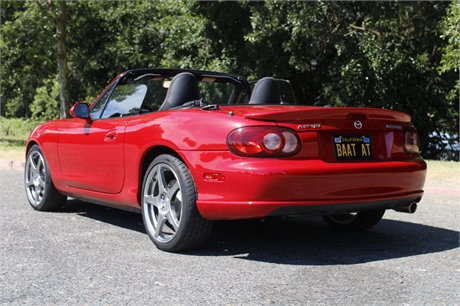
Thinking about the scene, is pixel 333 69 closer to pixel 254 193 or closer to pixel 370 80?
pixel 370 80

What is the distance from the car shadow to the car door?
57cm

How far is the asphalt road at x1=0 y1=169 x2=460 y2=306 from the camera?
372 centimetres

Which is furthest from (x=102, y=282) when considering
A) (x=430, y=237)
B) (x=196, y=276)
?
(x=430, y=237)

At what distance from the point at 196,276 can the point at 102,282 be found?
23.9 inches

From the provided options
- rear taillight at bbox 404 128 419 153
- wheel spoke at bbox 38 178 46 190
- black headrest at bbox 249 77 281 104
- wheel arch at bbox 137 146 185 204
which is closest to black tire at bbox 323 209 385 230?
rear taillight at bbox 404 128 419 153

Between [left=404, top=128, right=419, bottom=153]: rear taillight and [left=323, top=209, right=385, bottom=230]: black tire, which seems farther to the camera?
[left=323, top=209, right=385, bottom=230]: black tire

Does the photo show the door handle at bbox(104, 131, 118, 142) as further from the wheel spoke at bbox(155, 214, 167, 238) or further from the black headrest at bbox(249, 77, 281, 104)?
the black headrest at bbox(249, 77, 281, 104)

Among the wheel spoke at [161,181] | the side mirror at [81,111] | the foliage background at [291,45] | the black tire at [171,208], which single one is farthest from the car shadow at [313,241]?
the foliage background at [291,45]

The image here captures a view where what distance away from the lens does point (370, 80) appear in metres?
17.9

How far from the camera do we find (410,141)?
5227mm

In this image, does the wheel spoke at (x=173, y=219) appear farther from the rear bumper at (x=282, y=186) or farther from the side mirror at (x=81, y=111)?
the side mirror at (x=81, y=111)

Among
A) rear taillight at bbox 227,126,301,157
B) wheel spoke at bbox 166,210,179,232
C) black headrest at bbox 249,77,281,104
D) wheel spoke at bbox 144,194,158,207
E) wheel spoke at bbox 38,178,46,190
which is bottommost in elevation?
wheel spoke at bbox 38,178,46,190

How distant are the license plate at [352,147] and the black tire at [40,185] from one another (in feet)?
11.4

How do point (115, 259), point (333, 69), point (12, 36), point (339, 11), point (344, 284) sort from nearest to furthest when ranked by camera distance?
point (344, 284) < point (115, 259) < point (339, 11) < point (333, 69) < point (12, 36)
